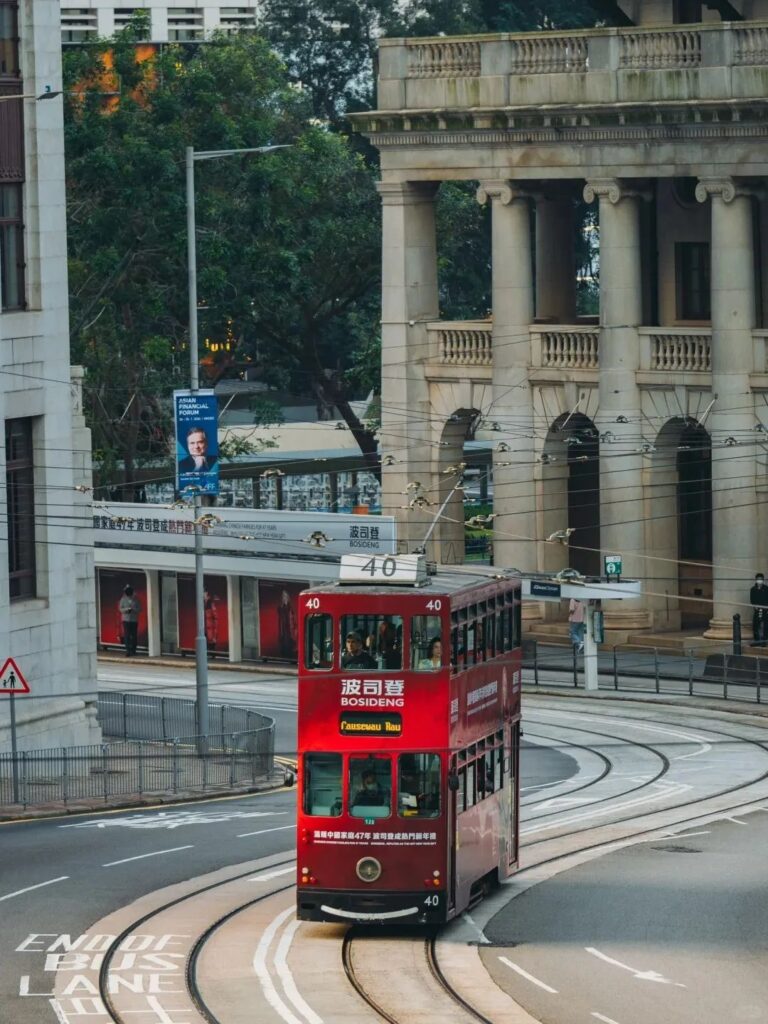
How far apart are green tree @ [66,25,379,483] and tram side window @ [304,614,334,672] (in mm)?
46128

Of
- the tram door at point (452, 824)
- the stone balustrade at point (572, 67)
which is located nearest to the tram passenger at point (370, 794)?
the tram door at point (452, 824)

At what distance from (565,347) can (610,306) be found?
2215mm

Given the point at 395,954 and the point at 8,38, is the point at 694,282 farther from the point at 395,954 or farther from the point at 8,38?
the point at 395,954

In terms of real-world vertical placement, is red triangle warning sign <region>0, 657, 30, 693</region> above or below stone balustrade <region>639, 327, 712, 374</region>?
below

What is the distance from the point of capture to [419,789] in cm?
3123

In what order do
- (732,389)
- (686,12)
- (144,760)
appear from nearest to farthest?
(144,760), (732,389), (686,12)

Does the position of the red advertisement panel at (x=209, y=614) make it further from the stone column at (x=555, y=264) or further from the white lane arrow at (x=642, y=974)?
the white lane arrow at (x=642, y=974)

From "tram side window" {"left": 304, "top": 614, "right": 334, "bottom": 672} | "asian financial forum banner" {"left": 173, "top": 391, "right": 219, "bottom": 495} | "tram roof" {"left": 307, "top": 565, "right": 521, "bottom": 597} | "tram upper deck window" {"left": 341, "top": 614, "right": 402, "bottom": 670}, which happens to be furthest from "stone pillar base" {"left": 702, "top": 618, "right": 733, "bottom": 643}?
"tram side window" {"left": 304, "top": 614, "right": 334, "bottom": 672}

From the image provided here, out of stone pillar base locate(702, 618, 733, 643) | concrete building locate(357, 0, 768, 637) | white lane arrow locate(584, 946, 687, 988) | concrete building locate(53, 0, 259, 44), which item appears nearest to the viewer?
white lane arrow locate(584, 946, 687, 988)

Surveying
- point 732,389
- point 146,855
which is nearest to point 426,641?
point 146,855

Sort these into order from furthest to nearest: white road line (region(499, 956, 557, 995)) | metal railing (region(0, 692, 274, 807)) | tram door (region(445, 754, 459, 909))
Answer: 1. metal railing (region(0, 692, 274, 807))
2. tram door (region(445, 754, 459, 909))
3. white road line (region(499, 956, 557, 995))

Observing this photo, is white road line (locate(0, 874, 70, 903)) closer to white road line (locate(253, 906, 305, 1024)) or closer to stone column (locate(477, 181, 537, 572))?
white road line (locate(253, 906, 305, 1024))

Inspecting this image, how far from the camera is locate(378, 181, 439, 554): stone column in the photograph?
237 feet

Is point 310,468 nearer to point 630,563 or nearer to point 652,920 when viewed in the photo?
point 630,563
